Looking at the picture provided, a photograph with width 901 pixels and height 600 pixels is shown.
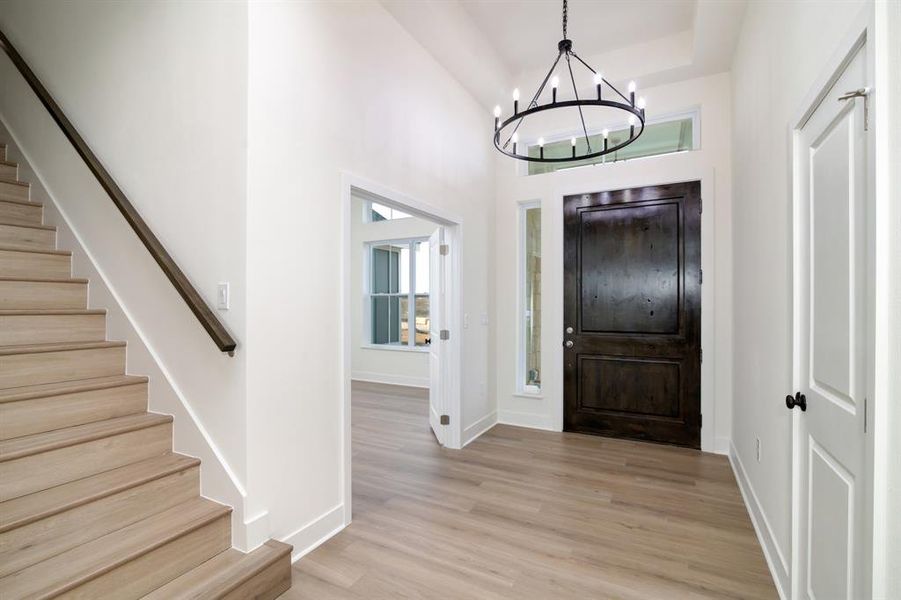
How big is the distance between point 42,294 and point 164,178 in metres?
1.03

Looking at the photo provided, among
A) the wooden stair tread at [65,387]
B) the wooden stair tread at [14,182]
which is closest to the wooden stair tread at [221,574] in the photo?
the wooden stair tread at [65,387]

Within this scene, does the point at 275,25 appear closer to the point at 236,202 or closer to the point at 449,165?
the point at 236,202

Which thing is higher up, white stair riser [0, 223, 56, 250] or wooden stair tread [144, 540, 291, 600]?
A: white stair riser [0, 223, 56, 250]

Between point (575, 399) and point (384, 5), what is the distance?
12.3 ft

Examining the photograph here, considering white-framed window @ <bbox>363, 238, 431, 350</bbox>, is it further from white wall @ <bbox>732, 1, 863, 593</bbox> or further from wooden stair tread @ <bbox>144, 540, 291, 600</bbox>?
wooden stair tread @ <bbox>144, 540, 291, 600</bbox>

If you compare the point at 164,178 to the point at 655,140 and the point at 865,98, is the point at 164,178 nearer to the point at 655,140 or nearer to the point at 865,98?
the point at 865,98

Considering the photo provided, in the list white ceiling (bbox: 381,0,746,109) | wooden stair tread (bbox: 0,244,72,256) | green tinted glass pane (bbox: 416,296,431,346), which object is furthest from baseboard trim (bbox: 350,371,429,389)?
wooden stair tread (bbox: 0,244,72,256)

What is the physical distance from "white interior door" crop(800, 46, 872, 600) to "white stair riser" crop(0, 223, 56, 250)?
395cm

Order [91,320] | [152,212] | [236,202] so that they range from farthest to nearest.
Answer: [91,320] < [152,212] < [236,202]

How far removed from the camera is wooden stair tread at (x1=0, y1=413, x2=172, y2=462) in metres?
1.82

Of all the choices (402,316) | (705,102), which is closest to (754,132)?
(705,102)

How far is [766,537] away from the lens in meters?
2.33

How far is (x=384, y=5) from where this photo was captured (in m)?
3.01

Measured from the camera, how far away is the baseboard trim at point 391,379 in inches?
276
